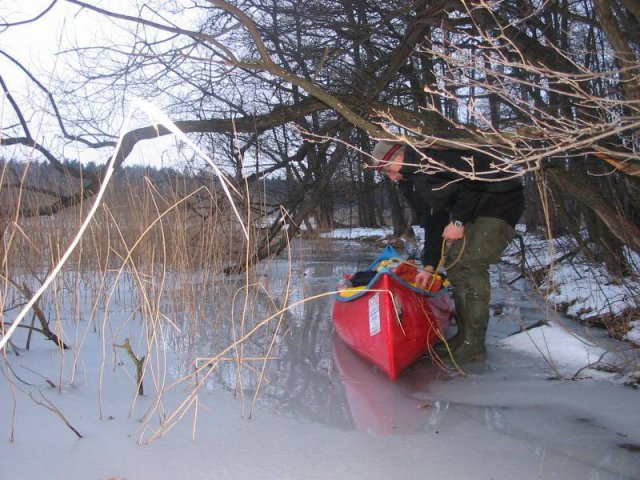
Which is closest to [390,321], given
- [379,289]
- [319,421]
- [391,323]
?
[391,323]

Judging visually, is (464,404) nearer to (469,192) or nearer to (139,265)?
(469,192)

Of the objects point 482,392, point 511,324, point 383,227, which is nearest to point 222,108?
point 511,324

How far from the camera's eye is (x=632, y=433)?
98.2 inches

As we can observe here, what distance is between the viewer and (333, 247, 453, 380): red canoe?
11.3ft

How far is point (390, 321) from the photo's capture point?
344 centimetres

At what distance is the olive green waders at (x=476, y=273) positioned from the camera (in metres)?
3.79

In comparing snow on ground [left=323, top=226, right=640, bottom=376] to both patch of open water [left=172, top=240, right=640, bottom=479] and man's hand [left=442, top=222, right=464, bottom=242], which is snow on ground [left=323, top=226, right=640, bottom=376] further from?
man's hand [left=442, top=222, right=464, bottom=242]

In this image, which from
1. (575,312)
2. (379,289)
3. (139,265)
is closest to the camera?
(379,289)

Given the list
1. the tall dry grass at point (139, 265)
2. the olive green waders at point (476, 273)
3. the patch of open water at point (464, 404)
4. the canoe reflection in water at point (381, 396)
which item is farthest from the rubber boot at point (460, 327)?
the tall dry grass at point (139, 265)

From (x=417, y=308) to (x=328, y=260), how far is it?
6.84 m

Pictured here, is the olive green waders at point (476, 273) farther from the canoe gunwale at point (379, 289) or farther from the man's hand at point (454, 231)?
the canoe gunwale at point (379, 289)

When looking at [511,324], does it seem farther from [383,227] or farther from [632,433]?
[383,227]

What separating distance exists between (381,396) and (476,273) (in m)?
1.17

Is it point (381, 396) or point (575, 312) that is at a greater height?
point (575, 312)
